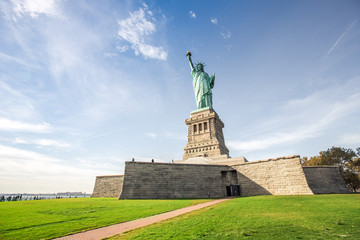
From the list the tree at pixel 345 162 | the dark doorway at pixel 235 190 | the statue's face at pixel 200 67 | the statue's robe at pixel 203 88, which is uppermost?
the statue's face at pixel 200 67

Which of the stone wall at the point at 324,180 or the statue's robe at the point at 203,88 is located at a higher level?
the statue's robe at the point at 203,88

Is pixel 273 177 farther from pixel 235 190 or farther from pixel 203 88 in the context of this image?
pixel 203 88

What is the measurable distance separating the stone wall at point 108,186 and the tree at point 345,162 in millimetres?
37453

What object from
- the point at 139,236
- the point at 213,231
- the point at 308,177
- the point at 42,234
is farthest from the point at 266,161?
the point at 42,234

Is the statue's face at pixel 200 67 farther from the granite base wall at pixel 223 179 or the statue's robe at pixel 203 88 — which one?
the granite base wall at pixel 223 179

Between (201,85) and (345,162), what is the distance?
3278cm

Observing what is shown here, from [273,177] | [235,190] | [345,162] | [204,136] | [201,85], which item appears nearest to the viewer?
[273,177]

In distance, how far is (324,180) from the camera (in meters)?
23.4

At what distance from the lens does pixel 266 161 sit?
21875 millimetres

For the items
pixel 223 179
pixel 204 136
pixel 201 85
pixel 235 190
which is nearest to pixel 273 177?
A: pixel 235 190

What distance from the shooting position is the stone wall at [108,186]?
27.5m

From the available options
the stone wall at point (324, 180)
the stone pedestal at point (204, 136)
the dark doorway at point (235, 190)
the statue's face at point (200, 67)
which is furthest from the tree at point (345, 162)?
the statue's face at point (200, 67)

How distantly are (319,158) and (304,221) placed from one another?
37042 millimetres

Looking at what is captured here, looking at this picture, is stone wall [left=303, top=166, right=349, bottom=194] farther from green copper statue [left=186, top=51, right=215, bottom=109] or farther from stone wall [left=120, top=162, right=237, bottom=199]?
green copper statue [left=186, top=51, right=215, bottom=109]
